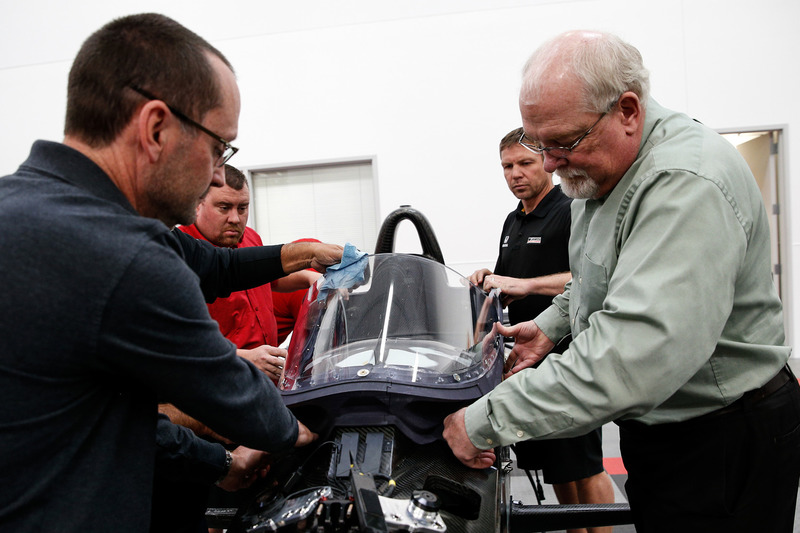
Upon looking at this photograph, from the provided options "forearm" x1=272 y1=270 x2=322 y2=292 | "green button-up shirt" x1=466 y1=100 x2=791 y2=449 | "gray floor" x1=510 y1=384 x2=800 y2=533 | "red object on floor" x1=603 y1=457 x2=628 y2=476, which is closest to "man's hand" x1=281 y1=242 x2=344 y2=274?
"forearm" x1=272 y1=270 x2=322 y2=292

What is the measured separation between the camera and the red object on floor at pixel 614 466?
357 cm

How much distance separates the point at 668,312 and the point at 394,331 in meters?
0.84

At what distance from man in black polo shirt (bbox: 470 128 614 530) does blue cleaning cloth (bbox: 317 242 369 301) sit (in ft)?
2.19

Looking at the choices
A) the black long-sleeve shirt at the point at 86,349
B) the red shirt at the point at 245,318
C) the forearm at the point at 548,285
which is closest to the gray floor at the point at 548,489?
the forearm at the point at 548,285

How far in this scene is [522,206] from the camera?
10.3 ft

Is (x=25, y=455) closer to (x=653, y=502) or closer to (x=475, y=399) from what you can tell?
(x=475, y=399)

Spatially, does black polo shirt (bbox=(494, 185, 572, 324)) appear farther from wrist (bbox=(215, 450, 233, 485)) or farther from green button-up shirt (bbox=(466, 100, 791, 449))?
wrist (bbox=(215, 450, 233, 485))

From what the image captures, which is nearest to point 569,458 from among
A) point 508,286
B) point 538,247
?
point 508,286

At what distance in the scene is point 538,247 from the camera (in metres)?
2.76

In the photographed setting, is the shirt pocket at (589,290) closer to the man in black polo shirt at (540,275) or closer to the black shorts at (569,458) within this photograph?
the man in black polo shirt at (540,275)

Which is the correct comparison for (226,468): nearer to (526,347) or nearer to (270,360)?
(270,360)

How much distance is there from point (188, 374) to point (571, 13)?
5.41 meters

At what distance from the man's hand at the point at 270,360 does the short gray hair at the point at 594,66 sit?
1161mm

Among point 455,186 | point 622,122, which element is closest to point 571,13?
point 455,186
